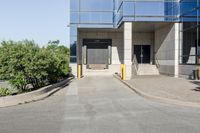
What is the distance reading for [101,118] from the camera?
9289 mm

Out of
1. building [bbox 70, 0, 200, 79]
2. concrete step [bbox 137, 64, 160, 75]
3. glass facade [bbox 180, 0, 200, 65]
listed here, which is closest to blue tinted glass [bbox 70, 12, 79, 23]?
building [bbox 70, 0, 200, 79]

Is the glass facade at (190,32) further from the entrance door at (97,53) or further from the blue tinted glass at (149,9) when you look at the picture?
the entrance door at (97,53)

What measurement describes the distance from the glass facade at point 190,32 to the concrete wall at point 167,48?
0.70 metres

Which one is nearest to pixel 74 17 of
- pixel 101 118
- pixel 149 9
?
pixel 149 9

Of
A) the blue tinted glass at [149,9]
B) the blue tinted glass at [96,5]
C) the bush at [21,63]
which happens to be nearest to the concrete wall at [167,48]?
the blue tinted glass at [149,9]

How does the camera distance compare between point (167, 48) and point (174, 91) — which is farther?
point (167, 48)

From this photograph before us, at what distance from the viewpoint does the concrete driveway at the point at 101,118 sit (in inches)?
310

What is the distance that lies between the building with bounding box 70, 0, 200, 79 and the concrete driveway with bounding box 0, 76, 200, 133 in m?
13.5

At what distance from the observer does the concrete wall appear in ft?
86.9

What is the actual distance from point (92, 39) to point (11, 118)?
27.2 m

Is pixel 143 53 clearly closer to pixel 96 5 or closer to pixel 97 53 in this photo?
pixel 97 53

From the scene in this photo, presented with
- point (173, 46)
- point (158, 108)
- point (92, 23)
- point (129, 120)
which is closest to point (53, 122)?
point (129, 120)

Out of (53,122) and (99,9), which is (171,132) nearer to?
(53,122)

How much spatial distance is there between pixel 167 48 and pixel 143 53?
Result: 772cm
